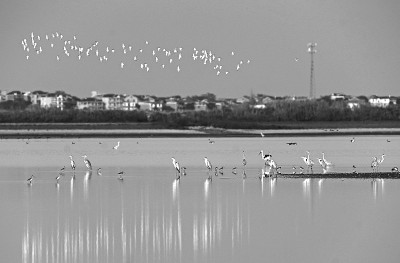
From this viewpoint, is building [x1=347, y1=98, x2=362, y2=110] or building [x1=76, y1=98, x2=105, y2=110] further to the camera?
building [x1=76, y1=98, x2=105, y2=110]

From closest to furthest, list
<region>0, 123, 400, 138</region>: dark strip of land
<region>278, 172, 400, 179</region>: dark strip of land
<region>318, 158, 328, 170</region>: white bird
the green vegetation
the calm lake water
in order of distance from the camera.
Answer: the calm lake water
<region>278, 172, 400, 179</region>: dark strip of land
<region>318, 158, 328, 170</region>: white bird
<region>0, 123, 400, 138</region>: dark strip of land
the green vegetation

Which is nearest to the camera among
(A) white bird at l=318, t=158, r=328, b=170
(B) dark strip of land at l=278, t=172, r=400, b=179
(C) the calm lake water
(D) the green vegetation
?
(C) the calm lake water

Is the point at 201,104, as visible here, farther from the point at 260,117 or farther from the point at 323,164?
the point at 323,164

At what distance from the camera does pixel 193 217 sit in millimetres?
22812

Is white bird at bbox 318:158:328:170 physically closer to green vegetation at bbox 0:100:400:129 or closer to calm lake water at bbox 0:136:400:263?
calm lake water at bbox 0:136:400:263

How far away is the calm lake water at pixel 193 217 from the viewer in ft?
60.5

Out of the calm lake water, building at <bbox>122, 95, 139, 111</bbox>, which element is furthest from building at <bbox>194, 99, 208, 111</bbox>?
the calm lake water

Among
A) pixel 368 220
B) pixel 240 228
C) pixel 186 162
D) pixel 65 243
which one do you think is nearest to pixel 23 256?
pixel 65 243

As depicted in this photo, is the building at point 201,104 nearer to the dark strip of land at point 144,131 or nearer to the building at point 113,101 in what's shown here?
the building at point 113,101

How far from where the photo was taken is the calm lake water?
60.5 feet

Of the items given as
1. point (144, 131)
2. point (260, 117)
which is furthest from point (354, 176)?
point (260, 117)

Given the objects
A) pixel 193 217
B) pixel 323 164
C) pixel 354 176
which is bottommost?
pixel 193 217

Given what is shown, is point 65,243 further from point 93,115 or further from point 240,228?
point 93,115

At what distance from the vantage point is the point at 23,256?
59.8 feet
